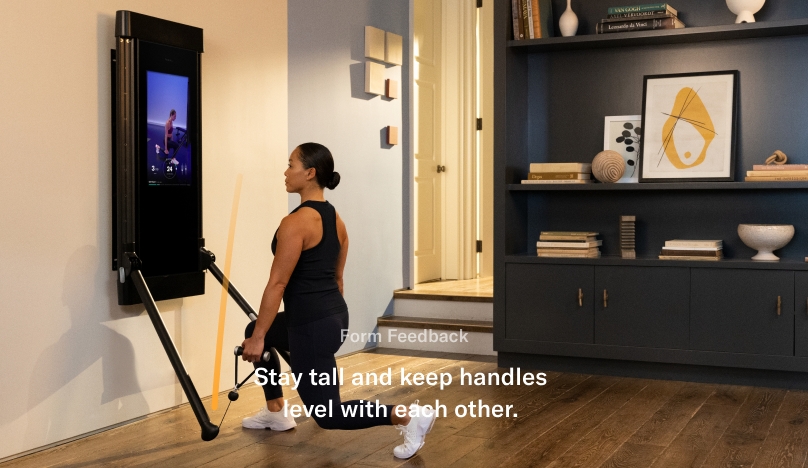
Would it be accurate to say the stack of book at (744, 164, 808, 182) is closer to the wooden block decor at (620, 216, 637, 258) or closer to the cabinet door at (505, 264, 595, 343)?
the wooden block decor at (620, 216, 637, 258)

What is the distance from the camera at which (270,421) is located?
13.2 ft

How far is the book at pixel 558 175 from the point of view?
5.33 m

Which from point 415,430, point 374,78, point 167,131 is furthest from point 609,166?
point 167,131

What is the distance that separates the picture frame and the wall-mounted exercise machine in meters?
2.51

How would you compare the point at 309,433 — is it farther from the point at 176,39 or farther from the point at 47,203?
the point at 176,39

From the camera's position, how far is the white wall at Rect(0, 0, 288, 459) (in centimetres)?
365

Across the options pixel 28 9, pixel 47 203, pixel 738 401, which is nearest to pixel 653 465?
pixel 738 401

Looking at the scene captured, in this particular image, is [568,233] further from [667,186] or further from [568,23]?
[568,23]

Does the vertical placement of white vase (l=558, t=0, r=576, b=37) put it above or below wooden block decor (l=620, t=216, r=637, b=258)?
above

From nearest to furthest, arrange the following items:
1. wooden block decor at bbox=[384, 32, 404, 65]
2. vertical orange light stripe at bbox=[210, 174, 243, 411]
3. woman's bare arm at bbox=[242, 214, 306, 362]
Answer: woman's bare arm at bbox=[242, 214, 306, 362]
vertical orange light stripe at bbox=[210, 174, 243, 411]
wooden block decor at bbox=[384, 32, 404, 65]

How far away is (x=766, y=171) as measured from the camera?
4938 mm

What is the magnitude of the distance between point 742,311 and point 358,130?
264 centimetres

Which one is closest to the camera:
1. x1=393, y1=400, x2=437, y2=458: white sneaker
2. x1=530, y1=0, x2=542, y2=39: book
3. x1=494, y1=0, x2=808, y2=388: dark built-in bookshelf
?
x1=393, y1=400, x2=437, y2=458: white sneaker

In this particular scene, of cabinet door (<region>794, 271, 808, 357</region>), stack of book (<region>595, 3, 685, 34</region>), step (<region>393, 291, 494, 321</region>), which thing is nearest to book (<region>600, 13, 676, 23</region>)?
stack of book (<region>595, 3, 685, 34</region>)
